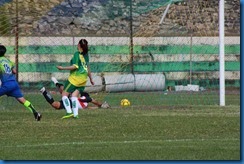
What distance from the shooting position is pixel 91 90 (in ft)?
A: 101

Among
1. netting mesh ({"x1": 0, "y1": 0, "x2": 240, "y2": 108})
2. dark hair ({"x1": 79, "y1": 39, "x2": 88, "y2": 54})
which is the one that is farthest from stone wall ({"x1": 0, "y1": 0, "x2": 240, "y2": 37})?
dark hair ({"x1": 79, "y1": 39, "x2": 88, "y2": 54})

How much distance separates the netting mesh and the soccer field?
843cm

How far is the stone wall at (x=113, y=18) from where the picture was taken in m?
30.7

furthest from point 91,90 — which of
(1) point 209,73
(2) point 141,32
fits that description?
(1) point 209,73

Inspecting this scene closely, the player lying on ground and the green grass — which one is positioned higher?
the player lying on ground

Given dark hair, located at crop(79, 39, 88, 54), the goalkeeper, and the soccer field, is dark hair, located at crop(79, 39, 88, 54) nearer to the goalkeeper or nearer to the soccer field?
the soccer field

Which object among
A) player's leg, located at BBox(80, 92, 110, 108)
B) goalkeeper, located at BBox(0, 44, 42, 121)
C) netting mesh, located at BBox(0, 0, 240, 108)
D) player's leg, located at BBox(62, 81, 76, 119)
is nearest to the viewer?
goalkeeper, located at BBox(0, 44, 42, 121)

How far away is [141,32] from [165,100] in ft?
12.8

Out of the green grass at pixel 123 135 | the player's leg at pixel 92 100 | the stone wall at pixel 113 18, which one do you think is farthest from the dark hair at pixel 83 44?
the stone wall at pixel 113 18

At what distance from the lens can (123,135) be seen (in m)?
15.6

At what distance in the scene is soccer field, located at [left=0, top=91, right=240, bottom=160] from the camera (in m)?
12.8

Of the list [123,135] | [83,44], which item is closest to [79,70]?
[83,44]

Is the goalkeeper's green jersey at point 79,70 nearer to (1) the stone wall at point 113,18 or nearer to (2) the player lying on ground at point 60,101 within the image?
(2) the player lying on ground at point 60,101

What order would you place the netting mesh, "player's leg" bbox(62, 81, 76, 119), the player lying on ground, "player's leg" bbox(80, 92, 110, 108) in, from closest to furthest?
"player's leg" bbox(62, 81, 76, 119) → the player lying on ground → "player's leg" bbox(80, 92, 110, 108) → the netting mesh
